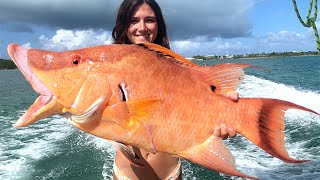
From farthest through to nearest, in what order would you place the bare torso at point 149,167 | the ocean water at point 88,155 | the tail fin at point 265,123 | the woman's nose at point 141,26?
the ocean water at point 88,155
the bare torso at point 149,167
the woman's nose at point 141,26
the tail fin at point 265,123

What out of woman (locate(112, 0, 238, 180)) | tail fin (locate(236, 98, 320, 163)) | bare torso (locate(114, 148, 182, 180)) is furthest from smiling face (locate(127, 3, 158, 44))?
tail fin (locate(236, 98, 320, 163))

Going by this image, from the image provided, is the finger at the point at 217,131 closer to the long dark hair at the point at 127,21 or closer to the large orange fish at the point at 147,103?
the large orange fish at the point at 147,103

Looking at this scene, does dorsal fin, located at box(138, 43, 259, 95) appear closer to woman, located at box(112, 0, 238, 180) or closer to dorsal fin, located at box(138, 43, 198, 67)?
dorsal fin, located at box(138, 43, 198, 67)

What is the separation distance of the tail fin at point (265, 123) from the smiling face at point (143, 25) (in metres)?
1.66

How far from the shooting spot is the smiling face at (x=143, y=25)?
3627mm

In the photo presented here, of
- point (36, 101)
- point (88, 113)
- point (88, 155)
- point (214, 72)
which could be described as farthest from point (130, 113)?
point (88, 155)

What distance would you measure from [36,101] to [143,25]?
6.08ft

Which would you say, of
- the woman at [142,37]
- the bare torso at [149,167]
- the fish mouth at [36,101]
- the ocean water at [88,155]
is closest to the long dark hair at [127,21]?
the woman at [142,37]

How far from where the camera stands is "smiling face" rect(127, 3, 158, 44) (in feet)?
11.9

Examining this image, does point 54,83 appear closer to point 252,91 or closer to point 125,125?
point 125,125

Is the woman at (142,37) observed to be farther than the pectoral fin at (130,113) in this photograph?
Yes

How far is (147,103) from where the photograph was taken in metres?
1.98

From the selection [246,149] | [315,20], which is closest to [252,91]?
[246,149]

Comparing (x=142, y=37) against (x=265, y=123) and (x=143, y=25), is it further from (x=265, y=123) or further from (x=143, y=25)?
(x=265, y=123)
